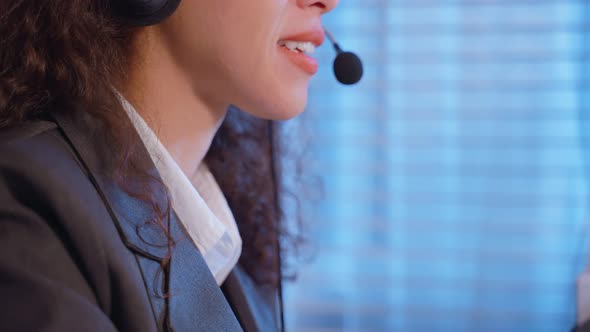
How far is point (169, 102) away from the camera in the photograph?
79 centimetres

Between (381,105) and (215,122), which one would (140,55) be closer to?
(215,122)

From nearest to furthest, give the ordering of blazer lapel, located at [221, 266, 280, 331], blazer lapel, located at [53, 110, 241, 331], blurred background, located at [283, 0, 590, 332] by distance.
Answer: blazer lapel, located at [53, 110, 241, 331]
blazer lapel, located at [221, 266, 280, 331]
blurred background, located at [283, 0, 590, 332]

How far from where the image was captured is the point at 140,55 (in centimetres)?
78

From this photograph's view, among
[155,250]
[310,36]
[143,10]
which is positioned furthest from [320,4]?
[155,250]

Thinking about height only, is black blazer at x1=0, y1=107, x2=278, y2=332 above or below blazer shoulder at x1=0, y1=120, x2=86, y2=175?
below

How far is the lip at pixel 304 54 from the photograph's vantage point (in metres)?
0.83

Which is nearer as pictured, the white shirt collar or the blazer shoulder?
the blazer shoulder

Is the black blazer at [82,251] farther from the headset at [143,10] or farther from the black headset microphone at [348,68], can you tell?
the black headset microphone at [348,68]

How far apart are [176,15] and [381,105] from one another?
1.34 metres

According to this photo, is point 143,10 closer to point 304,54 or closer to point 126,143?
point 126,143

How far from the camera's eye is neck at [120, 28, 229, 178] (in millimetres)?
778

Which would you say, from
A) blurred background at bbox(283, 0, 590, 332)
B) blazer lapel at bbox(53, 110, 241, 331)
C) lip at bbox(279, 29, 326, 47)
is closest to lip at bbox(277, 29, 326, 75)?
lip at bbox(279, 29, 326, 47)

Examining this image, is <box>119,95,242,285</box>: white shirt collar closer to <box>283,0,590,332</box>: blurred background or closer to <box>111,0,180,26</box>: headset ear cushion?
<box>111,0,180,26</box>: headset ear cushion

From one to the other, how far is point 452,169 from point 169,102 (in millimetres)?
1361
